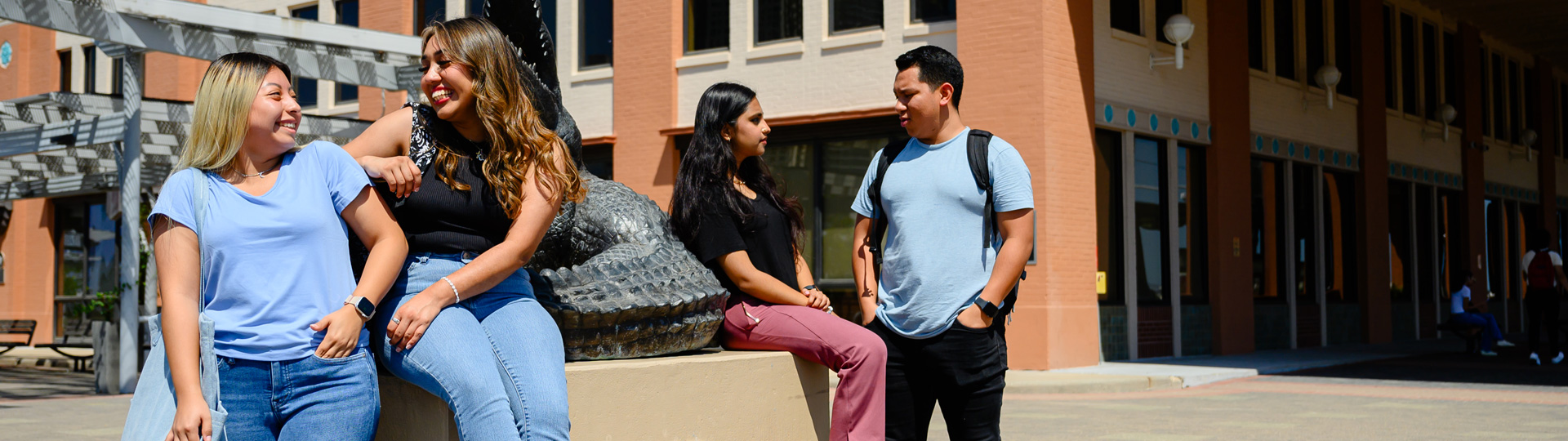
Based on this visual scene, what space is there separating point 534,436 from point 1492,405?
10.0 m

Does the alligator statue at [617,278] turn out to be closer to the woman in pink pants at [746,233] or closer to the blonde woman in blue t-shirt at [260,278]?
the woman in pink pants at [746,233]

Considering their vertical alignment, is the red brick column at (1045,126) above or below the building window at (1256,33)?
below

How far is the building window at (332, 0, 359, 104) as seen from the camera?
68.0 feet

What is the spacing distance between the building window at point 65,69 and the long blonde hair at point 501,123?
966 inches

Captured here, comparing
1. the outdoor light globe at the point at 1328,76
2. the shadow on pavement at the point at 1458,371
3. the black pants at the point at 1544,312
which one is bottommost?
the shadow on pavement at the point at 1458,371

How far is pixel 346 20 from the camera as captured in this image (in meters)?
20.8

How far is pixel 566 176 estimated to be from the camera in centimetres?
343

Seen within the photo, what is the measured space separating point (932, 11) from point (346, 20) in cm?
1020

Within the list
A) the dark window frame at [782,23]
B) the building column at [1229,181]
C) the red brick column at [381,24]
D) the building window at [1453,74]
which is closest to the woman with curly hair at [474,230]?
the dark window frame at [782,23]

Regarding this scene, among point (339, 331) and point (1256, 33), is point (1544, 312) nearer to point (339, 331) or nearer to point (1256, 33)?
point (1256, 33)

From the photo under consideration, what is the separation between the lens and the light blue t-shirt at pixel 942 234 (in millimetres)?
3883

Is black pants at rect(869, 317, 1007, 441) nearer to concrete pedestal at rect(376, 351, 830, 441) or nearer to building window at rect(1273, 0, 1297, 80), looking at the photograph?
concrete pedestal at rect(376, 351, 830, 441)

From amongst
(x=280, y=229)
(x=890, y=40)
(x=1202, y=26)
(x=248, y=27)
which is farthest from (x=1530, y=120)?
(x=280, y=229)

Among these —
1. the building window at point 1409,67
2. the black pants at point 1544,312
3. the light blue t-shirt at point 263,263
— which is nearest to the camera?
the light blue t-shirt at point 263,263
